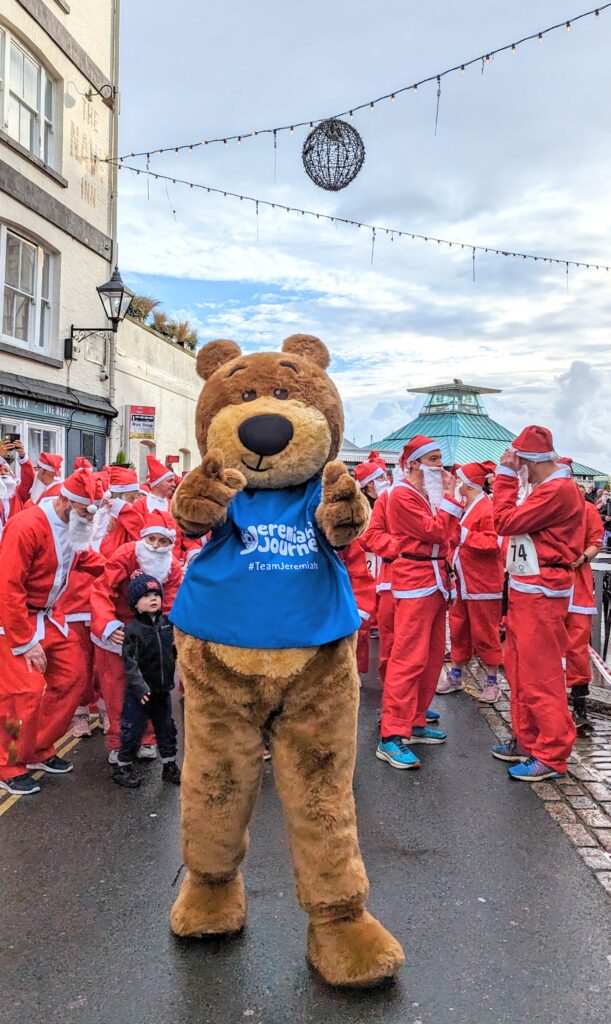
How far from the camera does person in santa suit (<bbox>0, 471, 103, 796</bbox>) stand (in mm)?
4719

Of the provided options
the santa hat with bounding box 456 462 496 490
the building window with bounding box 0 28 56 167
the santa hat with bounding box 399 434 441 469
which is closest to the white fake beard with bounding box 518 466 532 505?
the santa hat with bounding box 399 434 441 469

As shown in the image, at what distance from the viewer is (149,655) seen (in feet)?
16.1

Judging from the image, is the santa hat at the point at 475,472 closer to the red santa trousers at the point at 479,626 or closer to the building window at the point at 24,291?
the red santa trousers at the point at 479,626

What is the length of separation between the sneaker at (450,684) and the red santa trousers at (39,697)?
3.48 m

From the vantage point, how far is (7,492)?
8695mm

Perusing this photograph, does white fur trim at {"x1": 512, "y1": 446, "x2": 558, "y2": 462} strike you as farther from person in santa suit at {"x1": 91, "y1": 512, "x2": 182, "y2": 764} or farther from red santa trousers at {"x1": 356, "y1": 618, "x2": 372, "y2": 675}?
person in santa suit at {"x1": 91, "y1": 512, "x2": 182, "y2": 764}

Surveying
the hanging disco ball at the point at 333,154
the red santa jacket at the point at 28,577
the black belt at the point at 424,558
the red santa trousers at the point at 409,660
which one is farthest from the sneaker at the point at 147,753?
the hanging disco ball at the point at 333,154

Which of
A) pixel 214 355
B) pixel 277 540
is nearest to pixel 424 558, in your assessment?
pixel 214 355

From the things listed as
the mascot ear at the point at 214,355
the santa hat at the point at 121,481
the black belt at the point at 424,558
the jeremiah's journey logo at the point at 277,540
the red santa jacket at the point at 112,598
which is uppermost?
the mascot ear at the point at 214,355

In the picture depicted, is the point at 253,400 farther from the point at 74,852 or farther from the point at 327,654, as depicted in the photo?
the point at 74,852

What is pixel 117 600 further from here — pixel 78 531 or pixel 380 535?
pixel 380 535

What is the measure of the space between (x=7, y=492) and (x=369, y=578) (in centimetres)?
469

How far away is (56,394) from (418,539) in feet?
28.8

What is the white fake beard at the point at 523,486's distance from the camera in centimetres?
514
